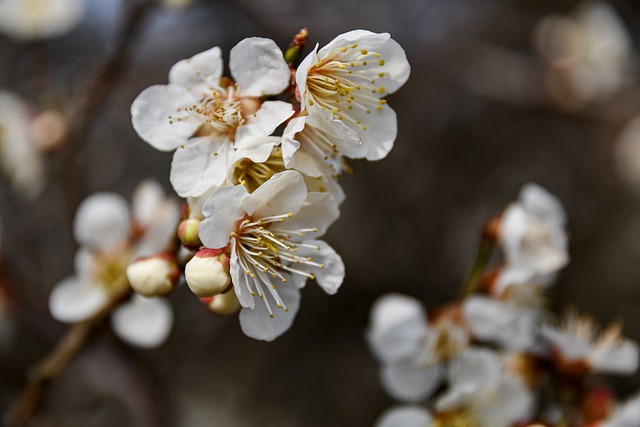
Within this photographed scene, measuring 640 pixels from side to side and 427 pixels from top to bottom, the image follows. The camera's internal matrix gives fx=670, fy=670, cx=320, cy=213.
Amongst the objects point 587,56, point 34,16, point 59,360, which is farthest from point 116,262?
point 587,56

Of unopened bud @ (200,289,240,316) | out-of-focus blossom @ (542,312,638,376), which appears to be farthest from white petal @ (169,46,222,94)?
out-of-focus blossom @ (542,312,638,376)

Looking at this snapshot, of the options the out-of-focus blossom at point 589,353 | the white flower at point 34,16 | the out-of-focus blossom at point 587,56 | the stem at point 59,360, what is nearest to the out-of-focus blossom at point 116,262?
the stem at point 59,360

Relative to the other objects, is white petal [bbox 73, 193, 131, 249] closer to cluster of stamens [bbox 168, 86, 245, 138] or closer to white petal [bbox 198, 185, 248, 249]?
cluster of stamens [bbox 168, 86, 245, 138]

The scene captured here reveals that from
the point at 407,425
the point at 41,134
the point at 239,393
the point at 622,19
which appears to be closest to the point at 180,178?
the point at 407,425

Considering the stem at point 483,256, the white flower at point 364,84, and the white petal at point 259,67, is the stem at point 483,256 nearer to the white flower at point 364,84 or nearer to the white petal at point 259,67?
the white flower at point 364,84

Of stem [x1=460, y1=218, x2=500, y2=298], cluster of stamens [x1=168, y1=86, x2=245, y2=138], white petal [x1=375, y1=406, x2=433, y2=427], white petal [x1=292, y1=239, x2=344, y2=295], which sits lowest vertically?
white petal [x1=375, y1=406, x2=433, y2=427]

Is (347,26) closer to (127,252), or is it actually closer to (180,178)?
(127,252)
